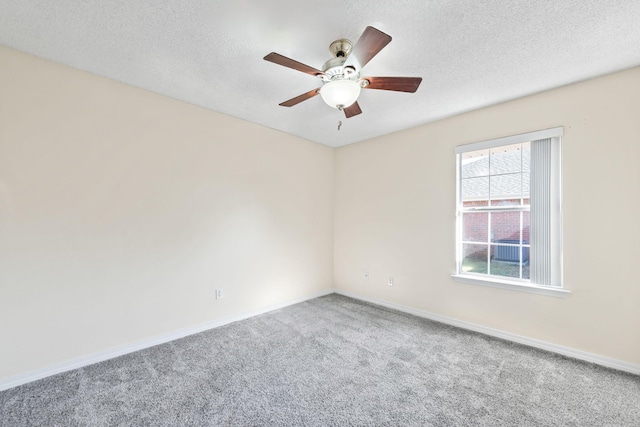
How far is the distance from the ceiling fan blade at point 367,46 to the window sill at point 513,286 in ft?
8.93

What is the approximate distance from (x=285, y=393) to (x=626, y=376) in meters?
2.86

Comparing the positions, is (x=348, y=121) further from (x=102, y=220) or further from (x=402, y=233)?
(x=102, y=220)

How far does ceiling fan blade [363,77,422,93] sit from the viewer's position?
6.30 feet

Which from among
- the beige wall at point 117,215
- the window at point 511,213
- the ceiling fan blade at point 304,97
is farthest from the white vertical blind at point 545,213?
the beige wall at point 117,215

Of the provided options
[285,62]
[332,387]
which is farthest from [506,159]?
[332,387]

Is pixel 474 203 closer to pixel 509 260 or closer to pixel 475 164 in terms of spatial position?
pixel 475 164

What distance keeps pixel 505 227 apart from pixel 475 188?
56 centimetres

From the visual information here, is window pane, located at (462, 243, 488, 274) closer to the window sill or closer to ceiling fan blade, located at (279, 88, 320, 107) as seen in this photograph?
the window sill

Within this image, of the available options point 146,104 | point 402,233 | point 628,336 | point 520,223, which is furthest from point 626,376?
point 146,104

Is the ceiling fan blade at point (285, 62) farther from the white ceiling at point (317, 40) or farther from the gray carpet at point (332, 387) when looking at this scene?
the gray carpet at point (332, 387)

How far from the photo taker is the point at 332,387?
211 centimetres

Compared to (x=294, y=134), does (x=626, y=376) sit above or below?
below

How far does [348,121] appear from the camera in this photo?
11.7 feet

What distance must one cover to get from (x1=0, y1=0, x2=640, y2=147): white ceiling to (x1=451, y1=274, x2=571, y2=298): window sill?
2.01m
